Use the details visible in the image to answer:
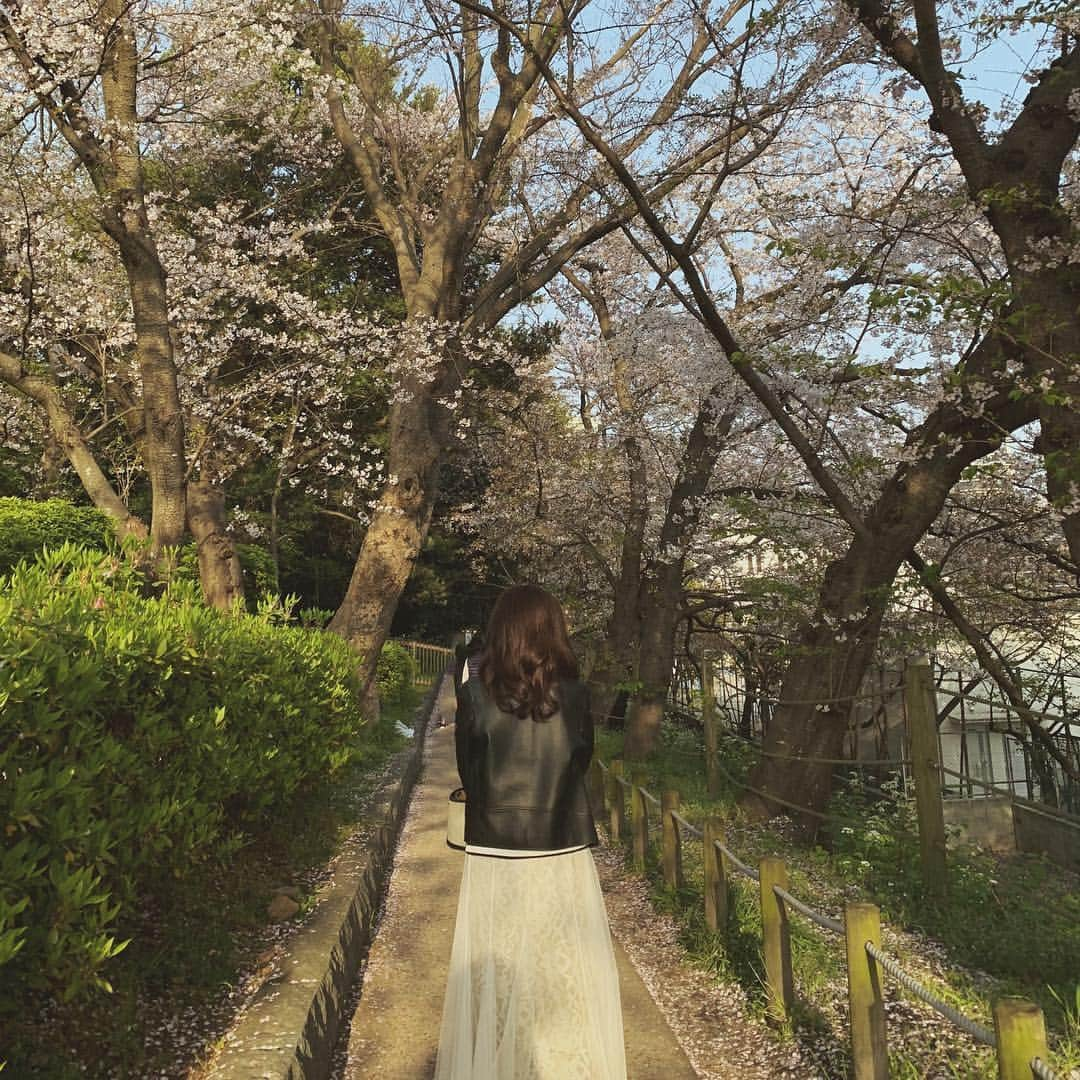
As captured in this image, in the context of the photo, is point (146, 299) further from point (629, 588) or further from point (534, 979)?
point (629, 588)

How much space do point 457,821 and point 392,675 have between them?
15.6m

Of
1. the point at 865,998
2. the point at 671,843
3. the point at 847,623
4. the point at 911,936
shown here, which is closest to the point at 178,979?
the point at 865,998

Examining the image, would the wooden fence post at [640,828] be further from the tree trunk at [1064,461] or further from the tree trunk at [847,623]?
the tree trunk at [1064,461]

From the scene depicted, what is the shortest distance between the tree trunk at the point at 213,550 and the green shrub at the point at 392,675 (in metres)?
5.83

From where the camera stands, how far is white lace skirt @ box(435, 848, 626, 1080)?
303 centimetres

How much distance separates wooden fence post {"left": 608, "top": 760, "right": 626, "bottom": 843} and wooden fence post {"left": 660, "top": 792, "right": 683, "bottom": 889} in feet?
6.15

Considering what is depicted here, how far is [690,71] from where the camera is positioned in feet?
35.7

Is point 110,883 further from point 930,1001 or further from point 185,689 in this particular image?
point 930,1001

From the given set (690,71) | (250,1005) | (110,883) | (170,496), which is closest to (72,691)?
(110,883)

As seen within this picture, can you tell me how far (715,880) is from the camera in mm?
4941

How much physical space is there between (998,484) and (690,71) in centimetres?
592

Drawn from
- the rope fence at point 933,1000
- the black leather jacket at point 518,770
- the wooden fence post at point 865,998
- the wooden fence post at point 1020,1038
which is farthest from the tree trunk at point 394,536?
the wooden fence post at point 1020,1038

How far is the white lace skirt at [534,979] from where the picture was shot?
3.03m

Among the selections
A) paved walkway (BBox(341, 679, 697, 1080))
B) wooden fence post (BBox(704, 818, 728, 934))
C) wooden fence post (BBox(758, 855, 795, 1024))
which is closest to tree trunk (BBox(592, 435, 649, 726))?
paved walkway (BBox(341, 679, 697, 1080))
